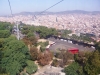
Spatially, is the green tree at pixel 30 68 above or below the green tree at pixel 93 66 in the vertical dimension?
below

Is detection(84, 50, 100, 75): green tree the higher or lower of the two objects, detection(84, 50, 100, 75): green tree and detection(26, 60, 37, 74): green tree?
the higher

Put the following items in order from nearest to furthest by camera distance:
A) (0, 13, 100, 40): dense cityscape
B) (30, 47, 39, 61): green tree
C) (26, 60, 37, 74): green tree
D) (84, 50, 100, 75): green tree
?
(84, 50, 100, 75): green tree, (26, 60, 37, 74): green tree, (30, 47, 39, 61): green tree, (0, 13, 100, 40): dense cityscape

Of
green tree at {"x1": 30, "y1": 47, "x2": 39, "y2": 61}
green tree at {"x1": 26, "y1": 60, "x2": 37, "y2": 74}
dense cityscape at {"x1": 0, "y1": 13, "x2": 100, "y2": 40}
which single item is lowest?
dense cityscape at {"x1": 0, "y1": 13, "x2": 100, "y2": 40}

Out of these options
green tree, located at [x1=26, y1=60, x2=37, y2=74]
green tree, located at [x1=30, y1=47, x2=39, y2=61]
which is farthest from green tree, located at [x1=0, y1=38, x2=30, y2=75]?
green tree, located at [x1=30, y1=47, x2=39, y2=61]

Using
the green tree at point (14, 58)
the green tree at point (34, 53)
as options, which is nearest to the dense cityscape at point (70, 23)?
the green tree at point (34, 53)

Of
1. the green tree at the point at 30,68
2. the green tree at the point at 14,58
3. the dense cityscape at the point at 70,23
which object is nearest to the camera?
the green tree at the point at 14,58

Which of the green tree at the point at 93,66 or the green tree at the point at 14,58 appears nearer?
the green tree at the point at 93,66

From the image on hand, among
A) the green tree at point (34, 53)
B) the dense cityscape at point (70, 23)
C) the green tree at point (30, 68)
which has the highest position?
the green tree at point (34, 53)

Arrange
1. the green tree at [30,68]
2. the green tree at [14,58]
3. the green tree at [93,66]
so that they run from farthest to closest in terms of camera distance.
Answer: the green tree at [30,68]
the green tree at [14,58]
the green tree at [93,66]

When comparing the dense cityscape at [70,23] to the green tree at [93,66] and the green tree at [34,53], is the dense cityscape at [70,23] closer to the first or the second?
the green tree at [34,53]

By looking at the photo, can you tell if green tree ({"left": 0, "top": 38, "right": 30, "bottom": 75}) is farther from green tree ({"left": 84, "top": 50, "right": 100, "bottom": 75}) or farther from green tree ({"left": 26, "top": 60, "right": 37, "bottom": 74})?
green tree ({"left": 84, "top": 50, "right": 100, "bottom": 75})

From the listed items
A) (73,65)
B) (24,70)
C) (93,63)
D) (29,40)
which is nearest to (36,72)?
(24,70)

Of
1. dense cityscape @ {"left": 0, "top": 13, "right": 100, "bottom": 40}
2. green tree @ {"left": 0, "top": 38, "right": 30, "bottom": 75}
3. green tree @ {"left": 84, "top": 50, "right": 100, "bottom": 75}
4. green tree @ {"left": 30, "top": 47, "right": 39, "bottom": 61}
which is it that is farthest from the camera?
dense cityscape @ {"left": 0, "top": 13, "right": 100, "bottom": 40}
